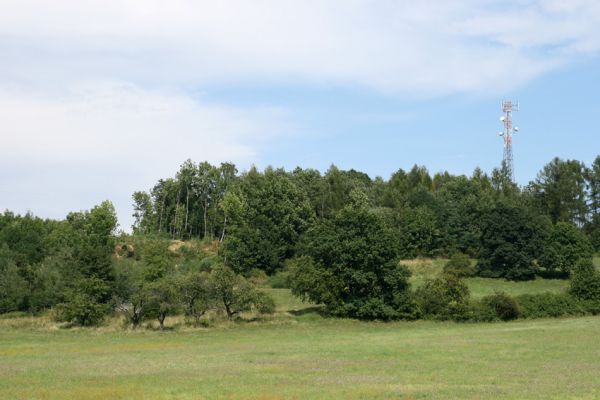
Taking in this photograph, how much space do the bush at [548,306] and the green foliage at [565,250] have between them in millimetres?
23110

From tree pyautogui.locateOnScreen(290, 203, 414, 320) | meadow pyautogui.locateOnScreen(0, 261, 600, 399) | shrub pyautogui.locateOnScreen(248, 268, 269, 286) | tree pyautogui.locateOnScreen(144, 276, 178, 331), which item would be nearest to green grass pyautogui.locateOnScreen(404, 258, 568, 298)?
tree pyautogui.locateOnScreen(290, 203, 414, 320)

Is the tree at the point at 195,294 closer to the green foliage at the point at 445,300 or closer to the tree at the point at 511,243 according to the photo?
the green foliage at the point at 445,300

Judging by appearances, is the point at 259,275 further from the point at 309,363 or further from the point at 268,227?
the point at 309,363

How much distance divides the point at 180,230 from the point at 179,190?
852cm

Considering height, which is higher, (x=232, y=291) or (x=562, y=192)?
(x=562, y=192)

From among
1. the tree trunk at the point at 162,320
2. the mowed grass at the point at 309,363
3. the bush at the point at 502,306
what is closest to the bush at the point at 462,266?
the bush at the point at 502,306

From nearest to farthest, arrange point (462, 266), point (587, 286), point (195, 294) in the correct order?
1. point (195, 294)
2. point (587, 286)
3. point (462, 266)

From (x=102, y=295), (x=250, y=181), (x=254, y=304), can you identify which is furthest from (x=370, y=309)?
(x=250, y=181)

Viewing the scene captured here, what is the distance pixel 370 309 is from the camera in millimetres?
70562

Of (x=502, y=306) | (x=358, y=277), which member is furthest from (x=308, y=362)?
(x=502, y=306)

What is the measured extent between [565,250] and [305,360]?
67473mm

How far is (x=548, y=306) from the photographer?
7069cm

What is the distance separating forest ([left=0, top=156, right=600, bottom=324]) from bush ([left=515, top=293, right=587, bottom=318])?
15cm

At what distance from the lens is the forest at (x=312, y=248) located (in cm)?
6931
